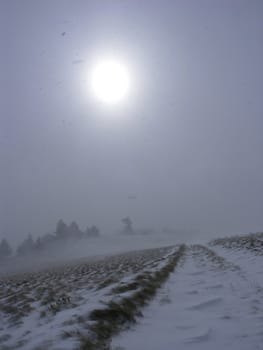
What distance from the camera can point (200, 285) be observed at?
765cm

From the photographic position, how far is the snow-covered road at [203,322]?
3488mm

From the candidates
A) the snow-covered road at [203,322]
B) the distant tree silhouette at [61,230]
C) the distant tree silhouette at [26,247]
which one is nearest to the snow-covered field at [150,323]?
the snow-covered road at [203,322]

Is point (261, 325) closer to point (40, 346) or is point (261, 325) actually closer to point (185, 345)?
point (185, 345)

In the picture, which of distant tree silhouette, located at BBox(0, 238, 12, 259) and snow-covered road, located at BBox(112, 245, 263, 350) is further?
distant tree silhouette, located at BBox(0, 238, 12, 259)

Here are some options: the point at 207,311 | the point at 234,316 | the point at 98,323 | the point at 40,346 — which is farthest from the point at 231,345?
the point at 40,346

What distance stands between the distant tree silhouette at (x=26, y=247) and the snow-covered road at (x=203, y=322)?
338 feet

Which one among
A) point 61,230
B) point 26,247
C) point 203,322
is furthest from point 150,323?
point 26,247

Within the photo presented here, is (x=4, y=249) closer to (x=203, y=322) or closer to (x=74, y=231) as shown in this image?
(x=74, y=231)

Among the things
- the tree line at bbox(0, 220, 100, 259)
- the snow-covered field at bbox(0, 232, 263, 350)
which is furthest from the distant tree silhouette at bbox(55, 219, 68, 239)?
Answer: the snow-covered field at bbox(0, 232, 263, 350)

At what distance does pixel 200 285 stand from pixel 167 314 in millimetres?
3060

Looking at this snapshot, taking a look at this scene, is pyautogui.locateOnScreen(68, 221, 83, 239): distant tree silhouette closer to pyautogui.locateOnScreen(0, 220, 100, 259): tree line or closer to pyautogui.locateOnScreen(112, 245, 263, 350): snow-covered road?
pyautogui.locateOnScreen(0, 220, 100, 259): tree line

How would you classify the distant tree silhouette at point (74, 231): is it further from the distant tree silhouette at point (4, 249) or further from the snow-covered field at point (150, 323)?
the snow-covered field at point (150, 323)

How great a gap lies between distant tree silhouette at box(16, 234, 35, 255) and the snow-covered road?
10303 centimetres

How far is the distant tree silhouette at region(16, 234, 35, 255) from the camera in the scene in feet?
314
